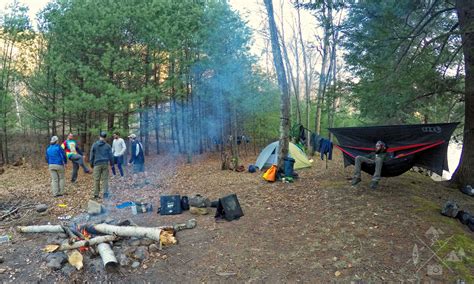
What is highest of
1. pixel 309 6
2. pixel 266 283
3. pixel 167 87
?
pixel 309 6

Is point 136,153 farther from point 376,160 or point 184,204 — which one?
point 376,160

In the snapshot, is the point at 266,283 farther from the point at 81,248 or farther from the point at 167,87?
the point at 167,87

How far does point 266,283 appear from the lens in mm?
3451

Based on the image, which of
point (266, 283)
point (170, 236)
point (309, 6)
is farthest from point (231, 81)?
point (266, 283)

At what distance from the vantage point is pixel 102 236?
4.34 metres

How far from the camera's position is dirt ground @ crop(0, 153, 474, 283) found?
3.58 metres

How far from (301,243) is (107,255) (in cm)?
259

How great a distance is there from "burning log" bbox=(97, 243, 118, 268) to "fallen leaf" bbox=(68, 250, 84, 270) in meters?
0.25

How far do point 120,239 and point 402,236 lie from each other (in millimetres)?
3995

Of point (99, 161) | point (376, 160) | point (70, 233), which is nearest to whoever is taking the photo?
point (70, 233)

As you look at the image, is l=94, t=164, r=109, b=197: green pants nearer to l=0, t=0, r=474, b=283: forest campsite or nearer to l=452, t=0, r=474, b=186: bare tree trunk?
l=0, t=0, r=474, b=283: forest campsite

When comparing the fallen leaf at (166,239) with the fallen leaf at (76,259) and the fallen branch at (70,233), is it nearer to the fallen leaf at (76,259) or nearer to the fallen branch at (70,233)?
the fallen leaf at (76,259)

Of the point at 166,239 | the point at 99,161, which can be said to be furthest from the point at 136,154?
the point at 166,239

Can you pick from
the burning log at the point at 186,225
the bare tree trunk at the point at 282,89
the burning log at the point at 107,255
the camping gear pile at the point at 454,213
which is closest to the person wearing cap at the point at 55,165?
the burning log at the point at 107,255
